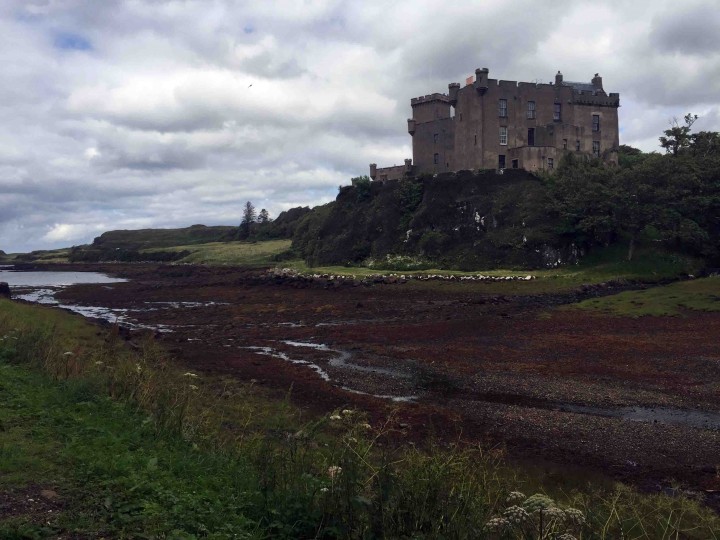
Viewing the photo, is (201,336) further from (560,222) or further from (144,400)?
(560,222)

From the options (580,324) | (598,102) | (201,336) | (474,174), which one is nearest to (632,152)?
(598,102)

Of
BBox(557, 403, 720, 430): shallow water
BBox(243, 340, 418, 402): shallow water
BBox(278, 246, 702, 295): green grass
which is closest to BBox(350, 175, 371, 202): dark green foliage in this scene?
BBox(278, 246, 702, 295): green grass

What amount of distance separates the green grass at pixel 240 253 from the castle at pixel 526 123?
39170 millimetres

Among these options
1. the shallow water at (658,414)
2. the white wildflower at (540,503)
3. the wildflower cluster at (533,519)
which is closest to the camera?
the wildflower cluster at (533,519)

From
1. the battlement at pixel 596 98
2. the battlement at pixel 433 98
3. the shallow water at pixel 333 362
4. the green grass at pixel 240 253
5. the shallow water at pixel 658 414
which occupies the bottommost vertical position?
the shallow water at pixel 658 414

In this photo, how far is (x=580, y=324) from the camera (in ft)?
108

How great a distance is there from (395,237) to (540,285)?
25760 mm

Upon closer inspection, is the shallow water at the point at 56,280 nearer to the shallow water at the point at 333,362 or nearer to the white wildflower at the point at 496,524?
the shallow water at the point at 333,362

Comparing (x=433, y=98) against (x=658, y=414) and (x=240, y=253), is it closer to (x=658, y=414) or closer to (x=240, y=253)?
(x=240, y=253)

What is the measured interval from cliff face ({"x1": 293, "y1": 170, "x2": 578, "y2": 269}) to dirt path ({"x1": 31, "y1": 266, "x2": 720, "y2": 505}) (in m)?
14.7

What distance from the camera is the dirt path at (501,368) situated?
15.2 m

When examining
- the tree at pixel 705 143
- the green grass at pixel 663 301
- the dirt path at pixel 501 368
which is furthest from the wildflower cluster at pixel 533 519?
the tree at pixel 705 143

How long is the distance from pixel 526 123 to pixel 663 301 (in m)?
38.4

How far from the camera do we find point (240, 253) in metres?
112
